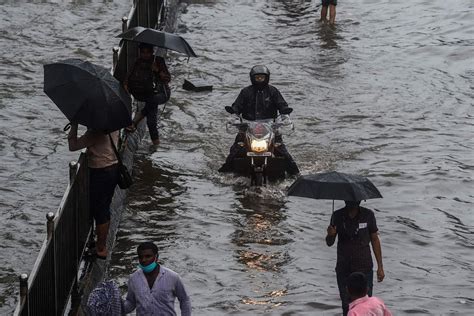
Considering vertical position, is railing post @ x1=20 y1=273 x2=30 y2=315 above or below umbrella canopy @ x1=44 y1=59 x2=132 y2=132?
below

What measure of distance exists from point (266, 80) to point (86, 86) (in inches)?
194

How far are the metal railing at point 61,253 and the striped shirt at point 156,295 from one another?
2.38ft

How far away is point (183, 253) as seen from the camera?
12969mm

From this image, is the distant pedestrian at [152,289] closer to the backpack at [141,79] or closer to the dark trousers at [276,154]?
the dark trousers at [276,154]

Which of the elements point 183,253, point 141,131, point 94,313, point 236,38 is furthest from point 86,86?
point 236,38

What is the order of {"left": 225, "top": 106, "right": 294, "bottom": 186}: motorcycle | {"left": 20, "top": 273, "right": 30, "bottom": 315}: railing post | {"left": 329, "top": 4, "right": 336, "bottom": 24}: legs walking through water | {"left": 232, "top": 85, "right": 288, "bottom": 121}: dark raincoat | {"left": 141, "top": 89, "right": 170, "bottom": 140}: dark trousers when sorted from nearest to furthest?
1. {"left": 20, "top": 273, "right": 30, "bottom": 315}: railing post
2. {"left": 225, "top": 106, "right": 294, "bottom": 186}: motorcycle
3. {"left": 232, "top": 85, "right": 288, "bottom": 121}: dark raincoat
4. {"left": 141, "top": 89, "right": 170, "bottom": 140}: dark trousers
5. {"left": 329, "top": 4, "right": 336, "bottom": 24}: legs walking through water

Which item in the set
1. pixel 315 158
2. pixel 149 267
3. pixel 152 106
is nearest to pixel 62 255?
pixel 149 267

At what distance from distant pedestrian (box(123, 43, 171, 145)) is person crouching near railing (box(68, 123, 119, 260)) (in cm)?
374

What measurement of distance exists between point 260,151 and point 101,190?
13.6 feet

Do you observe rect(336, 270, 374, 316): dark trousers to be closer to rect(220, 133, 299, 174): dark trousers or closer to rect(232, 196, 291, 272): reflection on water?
rect(232, 196, 291, 272): reflection on water

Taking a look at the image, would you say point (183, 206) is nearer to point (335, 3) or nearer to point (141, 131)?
point (141, 131)

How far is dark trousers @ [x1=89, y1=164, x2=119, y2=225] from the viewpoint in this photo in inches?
460

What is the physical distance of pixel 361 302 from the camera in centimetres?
880

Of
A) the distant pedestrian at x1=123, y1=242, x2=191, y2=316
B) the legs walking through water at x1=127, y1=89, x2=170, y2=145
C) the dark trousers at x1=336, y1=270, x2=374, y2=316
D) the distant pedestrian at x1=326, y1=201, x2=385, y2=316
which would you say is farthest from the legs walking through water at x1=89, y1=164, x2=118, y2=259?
the legs walking through water at x1=127, y1=89, x2=170, y2=145
